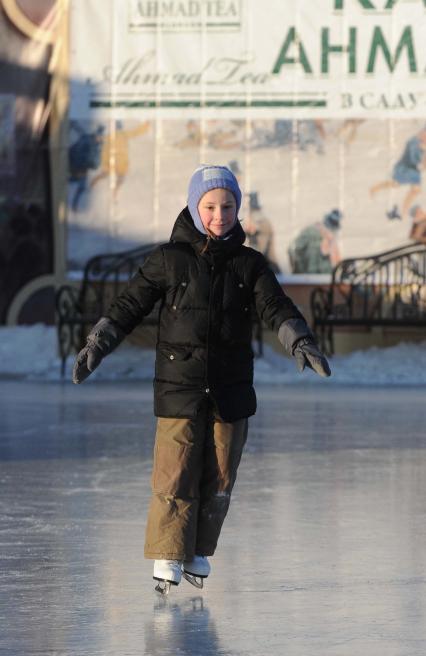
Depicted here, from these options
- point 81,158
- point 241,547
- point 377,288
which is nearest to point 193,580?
point 241,547

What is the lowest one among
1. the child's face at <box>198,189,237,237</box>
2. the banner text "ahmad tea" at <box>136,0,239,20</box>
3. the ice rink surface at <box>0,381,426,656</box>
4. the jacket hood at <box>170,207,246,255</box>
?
the ice rink surface at <box>0,381,426,656</box>

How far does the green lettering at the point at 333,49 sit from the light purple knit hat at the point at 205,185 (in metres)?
11.9

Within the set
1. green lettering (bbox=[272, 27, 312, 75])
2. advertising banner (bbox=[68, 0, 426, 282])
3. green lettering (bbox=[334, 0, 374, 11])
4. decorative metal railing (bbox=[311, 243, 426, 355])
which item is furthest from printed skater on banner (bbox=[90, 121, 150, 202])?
decorative metal railing (bbox=[311, 243, 426, 355])

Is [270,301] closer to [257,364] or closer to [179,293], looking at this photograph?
[179,293]

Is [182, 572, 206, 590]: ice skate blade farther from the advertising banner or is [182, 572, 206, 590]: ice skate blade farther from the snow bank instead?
the advertising banner

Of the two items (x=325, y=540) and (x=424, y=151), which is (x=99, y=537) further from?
(x=424, y=151)

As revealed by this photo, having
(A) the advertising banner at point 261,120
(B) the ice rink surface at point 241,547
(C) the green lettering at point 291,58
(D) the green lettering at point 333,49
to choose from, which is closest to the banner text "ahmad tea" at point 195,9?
(A) the advertising banner at point 261,120

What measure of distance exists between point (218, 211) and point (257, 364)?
10.6m

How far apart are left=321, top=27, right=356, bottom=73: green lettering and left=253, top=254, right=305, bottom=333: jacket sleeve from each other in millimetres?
11992

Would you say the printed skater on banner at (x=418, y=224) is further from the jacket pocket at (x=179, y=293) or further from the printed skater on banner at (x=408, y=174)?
the jacket pocket at (x=179, y=293)

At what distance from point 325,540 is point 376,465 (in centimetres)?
238

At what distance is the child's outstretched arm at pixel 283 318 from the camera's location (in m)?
5.14

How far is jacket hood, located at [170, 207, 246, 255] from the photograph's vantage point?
5281 mm

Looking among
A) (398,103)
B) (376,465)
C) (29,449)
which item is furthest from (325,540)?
(398,103)
